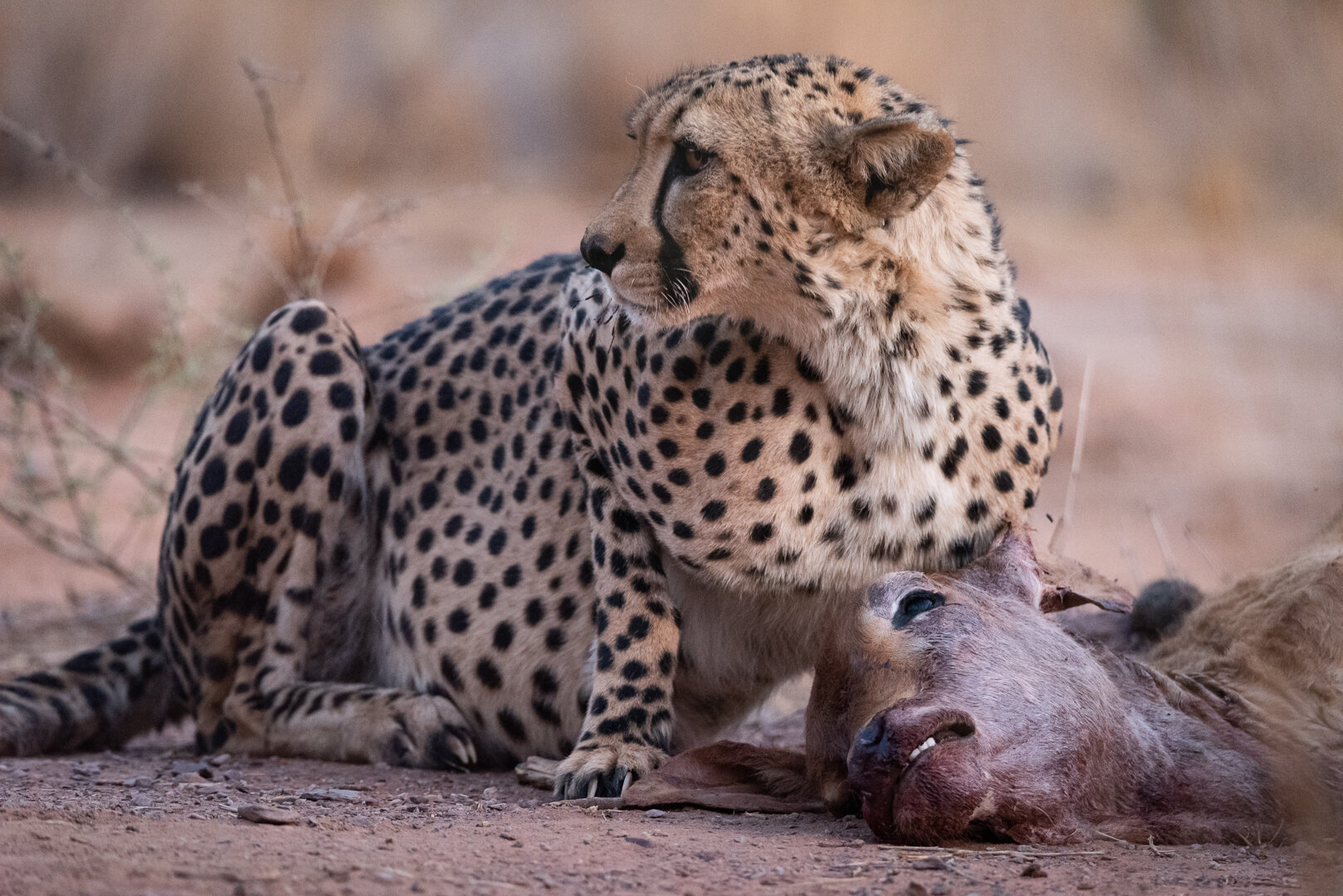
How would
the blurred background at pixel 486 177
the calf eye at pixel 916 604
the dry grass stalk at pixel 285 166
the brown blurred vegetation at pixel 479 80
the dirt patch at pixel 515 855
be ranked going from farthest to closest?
the brown blurred vegetation at pixel 479 80
the blurred background at pixel 486 177
the dry grass stalk at pixel 285 166
the calf eye at pixel 916 604
the dirt patch at pixel 515 855

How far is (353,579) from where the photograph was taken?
13.2 ft

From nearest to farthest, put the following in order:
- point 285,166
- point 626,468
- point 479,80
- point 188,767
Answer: point 626,468 < point 188,767 < point 285,166 < point 479,80

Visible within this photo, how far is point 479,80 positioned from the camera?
13523 mm

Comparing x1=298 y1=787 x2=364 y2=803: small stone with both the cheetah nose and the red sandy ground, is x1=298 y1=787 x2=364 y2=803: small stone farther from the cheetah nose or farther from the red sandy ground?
the cheetah nose

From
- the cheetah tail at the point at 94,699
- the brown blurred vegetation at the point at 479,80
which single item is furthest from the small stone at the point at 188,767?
the brown blurred vegetation at the point at 479,80

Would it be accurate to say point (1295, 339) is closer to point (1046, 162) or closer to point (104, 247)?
point (104, 247)

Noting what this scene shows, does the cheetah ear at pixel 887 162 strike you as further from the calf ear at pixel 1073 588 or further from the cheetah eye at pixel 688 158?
the calf ear at pixel 1073 588

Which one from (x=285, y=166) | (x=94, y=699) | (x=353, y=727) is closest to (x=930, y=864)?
(x=353, y=727)

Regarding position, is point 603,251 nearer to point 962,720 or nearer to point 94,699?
point 962,720

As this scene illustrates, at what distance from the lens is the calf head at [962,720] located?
2.18m

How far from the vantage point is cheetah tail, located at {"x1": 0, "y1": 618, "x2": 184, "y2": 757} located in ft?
12.0

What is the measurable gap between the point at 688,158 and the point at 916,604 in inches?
40.4

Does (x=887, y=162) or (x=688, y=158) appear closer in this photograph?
(x=887, y=162)

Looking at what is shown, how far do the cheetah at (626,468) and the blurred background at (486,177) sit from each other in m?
2.86
